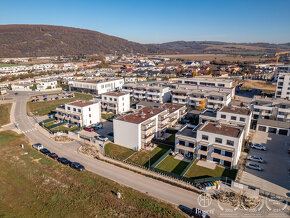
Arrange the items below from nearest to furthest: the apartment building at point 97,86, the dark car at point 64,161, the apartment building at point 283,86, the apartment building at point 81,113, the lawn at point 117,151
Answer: the dark car at point 64,161 → the lawn at point 117,151 → the apartment building at point 81,113 → the apartment building at point 283,86 → the apartment building at point 97,86

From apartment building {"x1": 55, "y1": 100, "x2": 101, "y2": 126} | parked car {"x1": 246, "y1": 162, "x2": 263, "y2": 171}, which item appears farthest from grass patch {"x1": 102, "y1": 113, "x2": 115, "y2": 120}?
parked car {"x1": 246, "y1": 162, "x2": 263, "y2": 171}

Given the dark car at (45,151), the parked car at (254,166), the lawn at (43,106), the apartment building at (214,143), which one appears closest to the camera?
the parked car at (254,166)

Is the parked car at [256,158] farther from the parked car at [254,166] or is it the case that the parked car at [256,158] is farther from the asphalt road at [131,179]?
the asphalt road at [131,179]

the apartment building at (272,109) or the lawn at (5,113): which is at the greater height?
the apartment building at (272,109)

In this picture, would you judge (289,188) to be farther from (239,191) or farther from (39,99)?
(39,99)

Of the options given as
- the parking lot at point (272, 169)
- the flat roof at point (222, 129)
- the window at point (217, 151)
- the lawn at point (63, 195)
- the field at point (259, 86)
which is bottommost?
the lawn at point (63, 195)

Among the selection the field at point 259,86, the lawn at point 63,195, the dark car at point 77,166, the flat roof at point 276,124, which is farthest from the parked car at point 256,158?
the field at point 259,86
